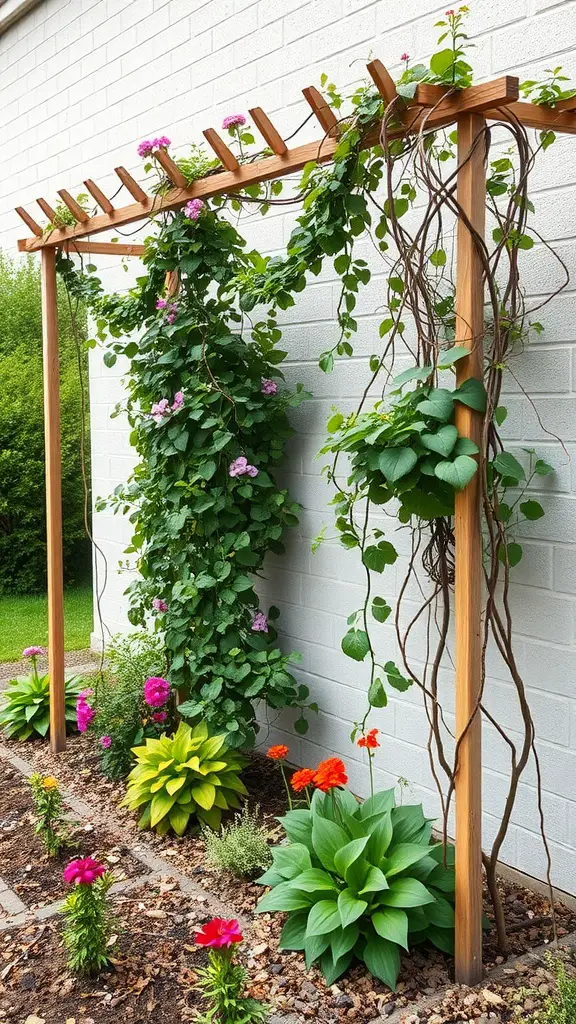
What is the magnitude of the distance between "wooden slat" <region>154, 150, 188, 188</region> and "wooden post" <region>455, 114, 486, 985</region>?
3.82 feet

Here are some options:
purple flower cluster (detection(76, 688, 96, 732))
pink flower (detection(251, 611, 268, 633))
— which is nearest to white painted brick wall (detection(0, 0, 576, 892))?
pink flower (detection(251, 611, 268, 633))

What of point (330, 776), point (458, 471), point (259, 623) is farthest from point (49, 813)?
point (458, 471)

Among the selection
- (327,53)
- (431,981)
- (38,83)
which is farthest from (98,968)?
(38,83)

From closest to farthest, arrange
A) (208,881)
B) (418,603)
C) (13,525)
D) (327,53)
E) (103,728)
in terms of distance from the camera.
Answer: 1. (208,881)
2. (418,603)
3. (327,53)
4. (103,728)
5. (13,525)

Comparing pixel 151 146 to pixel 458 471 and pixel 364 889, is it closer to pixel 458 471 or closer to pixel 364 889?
pixel 458 471

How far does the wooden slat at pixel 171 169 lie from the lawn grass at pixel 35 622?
11.2ft

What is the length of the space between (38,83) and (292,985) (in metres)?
5.42

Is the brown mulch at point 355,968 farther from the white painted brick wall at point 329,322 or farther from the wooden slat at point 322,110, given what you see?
the wooden slat at point 322,110

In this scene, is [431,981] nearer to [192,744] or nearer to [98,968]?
[98,968]

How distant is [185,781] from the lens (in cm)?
304

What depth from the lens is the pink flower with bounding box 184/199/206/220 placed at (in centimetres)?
312

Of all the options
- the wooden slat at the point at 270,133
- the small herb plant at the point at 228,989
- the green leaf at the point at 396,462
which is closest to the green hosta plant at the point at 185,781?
the small herb plant at the point at 228,989

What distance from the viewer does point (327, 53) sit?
3223 millimetres

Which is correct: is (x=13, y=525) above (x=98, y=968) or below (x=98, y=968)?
above
